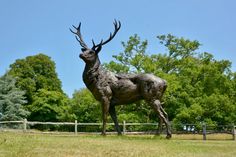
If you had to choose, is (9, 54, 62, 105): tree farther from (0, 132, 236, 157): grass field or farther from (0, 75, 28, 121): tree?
(0, 132, 236, 157): grass field

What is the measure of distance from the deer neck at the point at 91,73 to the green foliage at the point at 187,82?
17.4m

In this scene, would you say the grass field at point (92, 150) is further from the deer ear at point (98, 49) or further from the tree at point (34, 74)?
the tree at point (34, 74)

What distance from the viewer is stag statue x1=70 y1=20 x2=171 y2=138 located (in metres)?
14.1

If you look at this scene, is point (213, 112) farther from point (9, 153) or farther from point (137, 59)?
point (9, 153)

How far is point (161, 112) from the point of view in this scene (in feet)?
47.4

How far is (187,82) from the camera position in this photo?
33.2 metres

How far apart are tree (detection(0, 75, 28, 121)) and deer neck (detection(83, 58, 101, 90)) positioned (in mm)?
28797

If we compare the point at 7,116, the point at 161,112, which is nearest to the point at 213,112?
the point at 161,112

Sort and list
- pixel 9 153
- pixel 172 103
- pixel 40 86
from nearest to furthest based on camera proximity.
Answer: pixel 9 153, pixel 172 103, pixel 40 86

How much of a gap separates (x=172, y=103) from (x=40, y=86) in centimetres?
2366

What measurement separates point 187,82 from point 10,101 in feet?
64.7

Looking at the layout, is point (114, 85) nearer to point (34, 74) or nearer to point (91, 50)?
point (91, 50)

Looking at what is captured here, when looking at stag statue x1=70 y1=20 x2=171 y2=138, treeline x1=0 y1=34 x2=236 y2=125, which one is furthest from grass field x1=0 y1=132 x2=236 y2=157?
treeline x1=0 y1=34 x2=236 y2=125

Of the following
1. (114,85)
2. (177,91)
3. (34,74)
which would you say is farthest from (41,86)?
(114,85)
